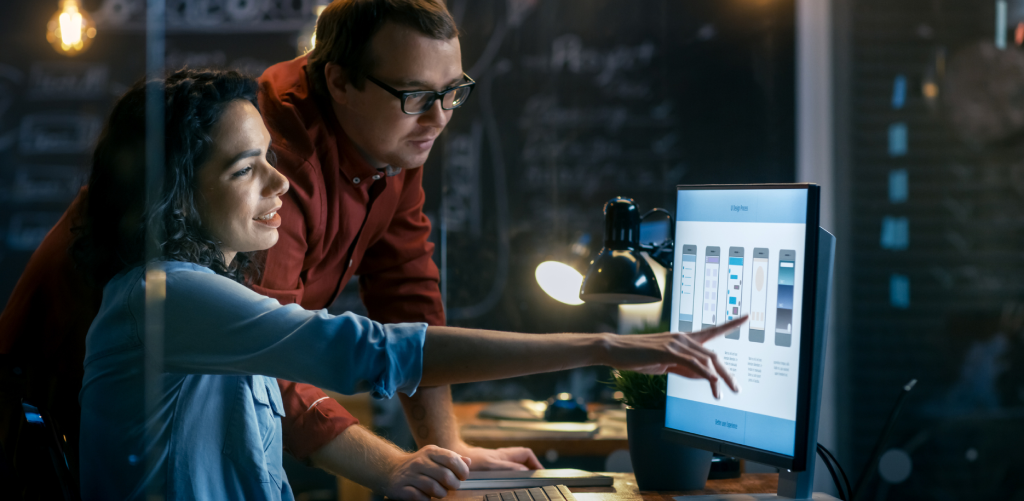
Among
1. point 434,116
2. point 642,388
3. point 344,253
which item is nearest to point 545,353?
point 642,388

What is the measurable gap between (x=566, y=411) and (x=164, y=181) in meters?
1.28

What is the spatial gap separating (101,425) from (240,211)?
301 mm

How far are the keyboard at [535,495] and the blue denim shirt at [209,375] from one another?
28 centimetres

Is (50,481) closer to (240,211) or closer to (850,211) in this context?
(240,211)

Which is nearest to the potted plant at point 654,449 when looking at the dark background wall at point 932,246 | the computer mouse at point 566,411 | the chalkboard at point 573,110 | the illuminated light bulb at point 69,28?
the computer mouse at point 566,411

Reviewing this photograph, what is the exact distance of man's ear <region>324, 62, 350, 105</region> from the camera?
133 cm

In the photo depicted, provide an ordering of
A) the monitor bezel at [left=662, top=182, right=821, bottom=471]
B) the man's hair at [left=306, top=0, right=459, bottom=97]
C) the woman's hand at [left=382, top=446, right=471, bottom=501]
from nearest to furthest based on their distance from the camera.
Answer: the monitor bezel at [left=662, top=182, right=821, bottom=471] → the woman's hand at [left=382, top=446, right=471, bottom=501] → the man's hair at [left=306, top=0, right=459, bottom=97]

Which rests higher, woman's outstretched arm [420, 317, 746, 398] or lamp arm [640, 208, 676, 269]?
lamp arm [640, 208, 676, 269]

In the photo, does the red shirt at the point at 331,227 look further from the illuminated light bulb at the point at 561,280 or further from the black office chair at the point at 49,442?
the illuminated light bulb at the point at 561,280

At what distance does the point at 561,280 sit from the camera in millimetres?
1956

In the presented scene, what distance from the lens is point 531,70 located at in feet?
8.67

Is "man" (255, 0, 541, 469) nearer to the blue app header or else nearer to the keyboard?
the keyboard

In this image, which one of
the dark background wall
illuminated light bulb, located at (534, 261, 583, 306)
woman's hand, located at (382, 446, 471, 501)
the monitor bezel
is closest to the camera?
the monitor bezel

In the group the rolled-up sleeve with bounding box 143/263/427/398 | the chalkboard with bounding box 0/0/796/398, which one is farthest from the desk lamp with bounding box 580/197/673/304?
the chalkboard with bounding box 0/0/796/398
